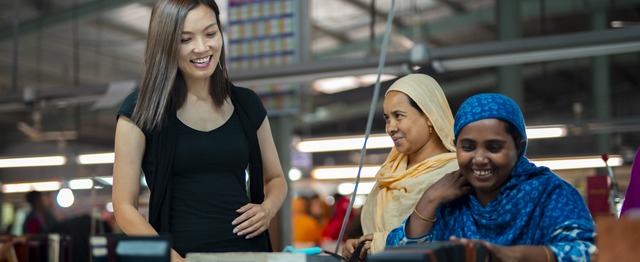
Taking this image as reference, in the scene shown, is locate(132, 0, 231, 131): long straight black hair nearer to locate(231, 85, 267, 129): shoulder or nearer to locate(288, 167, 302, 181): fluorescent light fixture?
locate(231, 85, 267, 129): shoulder

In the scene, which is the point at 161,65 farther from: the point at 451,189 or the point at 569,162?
the point at 569,162

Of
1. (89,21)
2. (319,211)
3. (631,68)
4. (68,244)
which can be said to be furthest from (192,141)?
(319,211)

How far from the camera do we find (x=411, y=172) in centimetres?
236

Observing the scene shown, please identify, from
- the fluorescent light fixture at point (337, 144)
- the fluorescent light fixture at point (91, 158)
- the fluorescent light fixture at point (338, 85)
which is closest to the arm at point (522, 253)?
the fluorescent light fixture at point (338, 85)

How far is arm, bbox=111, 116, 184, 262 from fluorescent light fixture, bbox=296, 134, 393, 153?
6.66m

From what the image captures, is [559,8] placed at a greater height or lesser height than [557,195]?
greater

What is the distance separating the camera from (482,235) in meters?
1.84

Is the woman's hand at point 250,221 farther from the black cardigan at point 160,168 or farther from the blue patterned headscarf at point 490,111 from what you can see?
the blue patterned headscarf at point 490,111

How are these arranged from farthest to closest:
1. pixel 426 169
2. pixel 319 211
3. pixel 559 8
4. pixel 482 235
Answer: pixel 319 211 → pixel 559 8 → pixel 426 169 → pixel 482 235

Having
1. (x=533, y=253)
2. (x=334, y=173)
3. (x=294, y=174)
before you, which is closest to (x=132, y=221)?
(x=533, y=253)

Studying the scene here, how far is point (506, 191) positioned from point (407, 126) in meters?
0.60

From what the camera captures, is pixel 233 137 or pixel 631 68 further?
pixel 631 68

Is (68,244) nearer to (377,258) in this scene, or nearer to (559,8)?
(377,258)

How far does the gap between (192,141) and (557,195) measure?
34.0 inches
